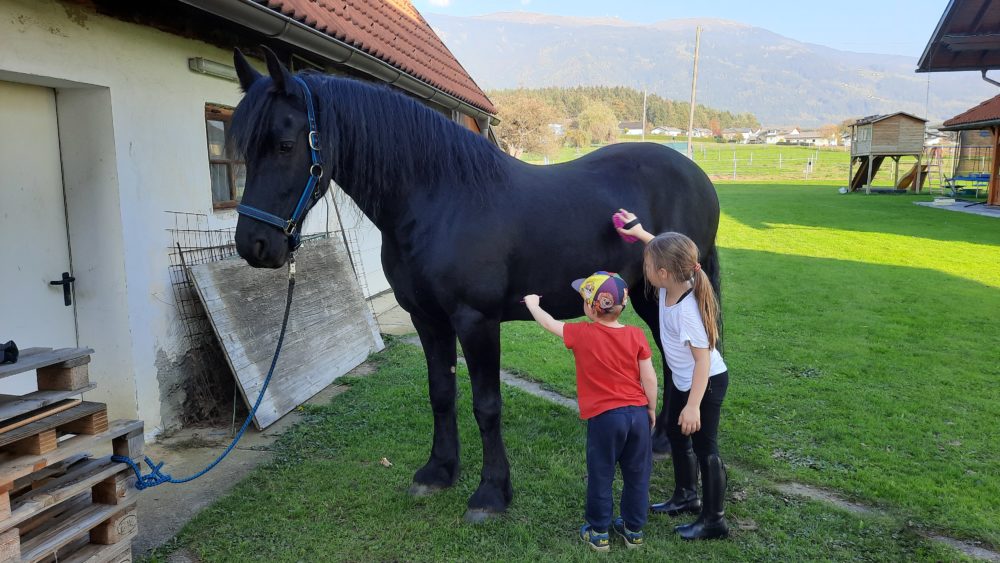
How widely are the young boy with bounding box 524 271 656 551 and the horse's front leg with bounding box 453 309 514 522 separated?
13.1 inches

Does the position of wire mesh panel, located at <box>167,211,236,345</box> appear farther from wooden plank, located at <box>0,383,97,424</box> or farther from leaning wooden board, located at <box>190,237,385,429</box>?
wooden plank, located at <box>0,383,97,424</box>

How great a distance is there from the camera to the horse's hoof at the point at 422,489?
3285 millimetres

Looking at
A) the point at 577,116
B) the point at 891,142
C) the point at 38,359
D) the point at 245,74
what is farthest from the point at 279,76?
the point at 577,116

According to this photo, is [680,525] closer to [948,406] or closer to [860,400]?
[860,400]

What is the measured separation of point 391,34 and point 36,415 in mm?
6769

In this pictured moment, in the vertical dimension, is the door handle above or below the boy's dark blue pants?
above

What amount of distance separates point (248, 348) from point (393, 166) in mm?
2217

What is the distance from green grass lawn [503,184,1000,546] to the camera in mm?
3422

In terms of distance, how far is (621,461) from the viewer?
2.74 m

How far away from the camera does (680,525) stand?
2.93 m

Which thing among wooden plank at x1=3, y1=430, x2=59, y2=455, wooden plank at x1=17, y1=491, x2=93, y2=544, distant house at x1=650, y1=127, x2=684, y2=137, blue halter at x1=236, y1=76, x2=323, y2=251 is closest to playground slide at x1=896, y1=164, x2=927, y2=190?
blue halter at x1=236, y1=76, x2=323, y2=251

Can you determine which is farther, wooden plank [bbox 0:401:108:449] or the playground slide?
the playground slide

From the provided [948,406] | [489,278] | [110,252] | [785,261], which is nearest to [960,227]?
[785,261]

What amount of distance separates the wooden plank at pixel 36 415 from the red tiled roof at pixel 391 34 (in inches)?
113
